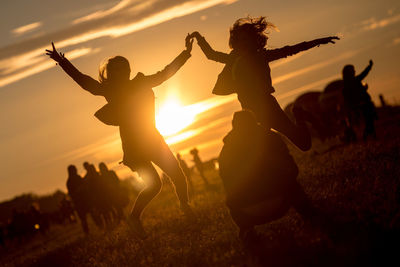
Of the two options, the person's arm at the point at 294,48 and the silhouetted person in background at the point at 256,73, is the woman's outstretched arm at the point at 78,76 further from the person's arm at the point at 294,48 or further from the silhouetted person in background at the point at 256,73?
the person's arm at the point at 294,48

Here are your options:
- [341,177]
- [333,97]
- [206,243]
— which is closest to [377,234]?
[206,243]

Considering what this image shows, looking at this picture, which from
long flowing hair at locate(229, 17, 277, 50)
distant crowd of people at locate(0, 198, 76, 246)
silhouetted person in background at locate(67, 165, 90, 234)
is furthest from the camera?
distant crowd of people at locate(0, 198, 76, 246)

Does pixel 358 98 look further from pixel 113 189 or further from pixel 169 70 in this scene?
pixel 169 70

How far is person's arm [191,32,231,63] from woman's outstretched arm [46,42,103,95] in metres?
1.92

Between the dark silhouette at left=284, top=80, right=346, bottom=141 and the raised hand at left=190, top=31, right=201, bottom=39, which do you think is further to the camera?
the dark silhouette at left=284, top=80, right=346, bottom=141

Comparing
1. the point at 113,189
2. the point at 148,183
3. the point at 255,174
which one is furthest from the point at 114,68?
the point at 113,189

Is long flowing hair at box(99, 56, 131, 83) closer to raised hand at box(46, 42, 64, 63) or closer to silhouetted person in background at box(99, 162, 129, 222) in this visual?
raised hand at box(46, 42, 64, 63)

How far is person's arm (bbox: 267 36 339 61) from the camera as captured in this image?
7.18 m

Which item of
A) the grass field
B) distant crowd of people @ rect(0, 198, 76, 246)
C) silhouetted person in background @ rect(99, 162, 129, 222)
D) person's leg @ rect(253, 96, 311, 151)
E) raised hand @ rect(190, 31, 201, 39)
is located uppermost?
raised hand @ rect(190, 31, 201, 39)

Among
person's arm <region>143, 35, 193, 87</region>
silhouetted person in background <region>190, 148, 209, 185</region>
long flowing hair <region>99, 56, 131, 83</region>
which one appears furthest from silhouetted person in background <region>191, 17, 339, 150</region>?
silhouetted person in background <region>190, 148, 209, 185</region>

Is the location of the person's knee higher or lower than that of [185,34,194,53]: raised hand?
lower

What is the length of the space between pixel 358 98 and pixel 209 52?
378 inches

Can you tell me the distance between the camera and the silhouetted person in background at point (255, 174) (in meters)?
5.20

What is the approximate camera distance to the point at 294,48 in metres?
7.37
